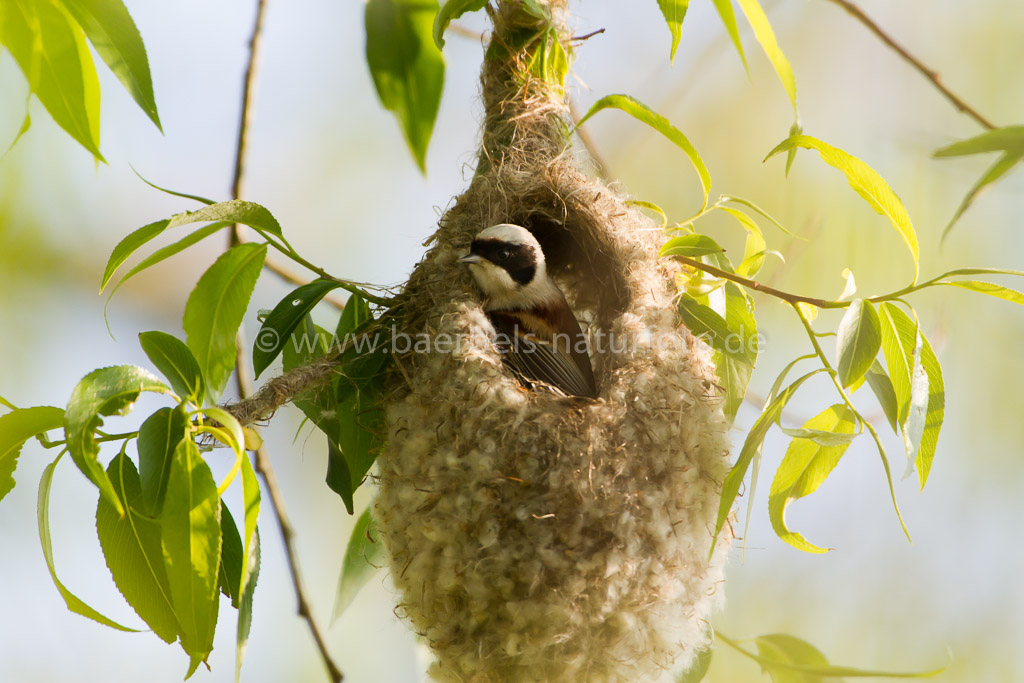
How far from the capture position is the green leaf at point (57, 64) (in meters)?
1.47

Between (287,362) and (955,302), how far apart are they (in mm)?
3238

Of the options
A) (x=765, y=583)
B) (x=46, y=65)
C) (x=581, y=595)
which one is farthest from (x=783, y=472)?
(x=765, y=583)

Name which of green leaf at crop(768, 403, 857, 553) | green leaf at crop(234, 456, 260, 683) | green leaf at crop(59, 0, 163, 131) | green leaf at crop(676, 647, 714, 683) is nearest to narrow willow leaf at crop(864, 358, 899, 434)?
green leaf at crop(768, 403, 857, 553)

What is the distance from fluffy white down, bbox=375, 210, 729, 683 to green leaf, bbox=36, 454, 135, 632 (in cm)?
58

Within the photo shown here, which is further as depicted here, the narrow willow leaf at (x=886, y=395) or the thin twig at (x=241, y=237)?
the thin twig at (x=241, y=237)

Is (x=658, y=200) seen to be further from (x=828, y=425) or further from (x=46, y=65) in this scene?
(x=46, y=65)

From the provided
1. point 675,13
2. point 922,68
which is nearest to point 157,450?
point 675,13

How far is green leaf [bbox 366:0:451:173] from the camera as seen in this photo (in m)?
2.29

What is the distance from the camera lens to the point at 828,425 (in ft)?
5.52

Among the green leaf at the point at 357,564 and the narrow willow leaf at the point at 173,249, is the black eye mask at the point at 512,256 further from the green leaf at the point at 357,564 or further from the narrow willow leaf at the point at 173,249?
the green leaf at the point at 357,564

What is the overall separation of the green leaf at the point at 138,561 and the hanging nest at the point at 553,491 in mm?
472

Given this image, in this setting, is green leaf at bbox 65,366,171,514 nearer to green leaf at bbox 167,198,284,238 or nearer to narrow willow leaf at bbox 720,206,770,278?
green leaf at bbox 167,198,284,238

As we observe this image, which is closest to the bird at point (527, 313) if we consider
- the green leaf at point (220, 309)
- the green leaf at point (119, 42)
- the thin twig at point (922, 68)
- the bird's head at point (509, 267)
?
the bird's head at point (509, 267)

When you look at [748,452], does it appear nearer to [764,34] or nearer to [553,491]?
[553,491]
